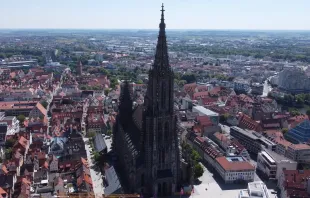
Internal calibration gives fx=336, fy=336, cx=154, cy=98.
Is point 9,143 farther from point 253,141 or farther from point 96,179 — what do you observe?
point 253,141

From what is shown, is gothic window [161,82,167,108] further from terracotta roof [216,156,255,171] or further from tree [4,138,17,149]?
tree [4,138,17,149]

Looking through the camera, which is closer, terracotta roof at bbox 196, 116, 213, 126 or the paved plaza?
the paved plaza

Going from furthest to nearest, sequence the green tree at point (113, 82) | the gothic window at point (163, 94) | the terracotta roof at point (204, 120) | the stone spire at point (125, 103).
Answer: the green tree at point (113, 82) < the terracotta roof at point (204, 120) < the stone spire at point (125, 103) < the gothic window at point (163, 94)

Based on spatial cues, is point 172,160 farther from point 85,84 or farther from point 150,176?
point 85,84

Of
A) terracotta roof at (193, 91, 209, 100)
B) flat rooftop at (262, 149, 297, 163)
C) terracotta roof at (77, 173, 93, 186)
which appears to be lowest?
terracotta roof at (193, 91, 209, 100)

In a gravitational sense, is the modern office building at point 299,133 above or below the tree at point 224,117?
above

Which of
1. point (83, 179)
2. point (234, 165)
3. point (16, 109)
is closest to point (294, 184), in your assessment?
point (234, 165)

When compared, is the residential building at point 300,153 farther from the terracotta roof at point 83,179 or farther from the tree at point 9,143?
the tree at point 9,143

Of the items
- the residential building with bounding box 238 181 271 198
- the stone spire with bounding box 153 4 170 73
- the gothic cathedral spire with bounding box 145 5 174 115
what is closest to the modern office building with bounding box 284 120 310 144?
the residential building with bounding box 238 181 271 198

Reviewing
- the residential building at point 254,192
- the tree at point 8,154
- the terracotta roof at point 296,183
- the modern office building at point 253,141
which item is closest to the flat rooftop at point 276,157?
the modern office building at point 253,141

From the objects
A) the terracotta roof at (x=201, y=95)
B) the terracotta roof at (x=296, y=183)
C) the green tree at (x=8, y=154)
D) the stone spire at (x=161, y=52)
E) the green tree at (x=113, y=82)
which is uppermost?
the stone spire at (x=161, y=52)
